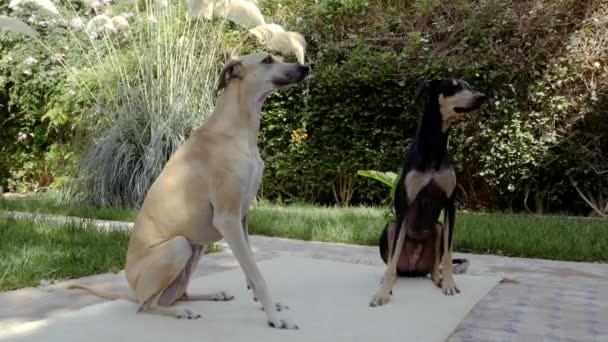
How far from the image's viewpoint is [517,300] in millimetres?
3018

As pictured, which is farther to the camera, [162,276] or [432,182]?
[432,182]

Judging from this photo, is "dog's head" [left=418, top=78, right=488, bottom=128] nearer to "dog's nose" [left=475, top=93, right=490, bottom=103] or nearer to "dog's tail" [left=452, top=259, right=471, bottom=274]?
"dog's nose" [left=475, top=93, right=490, bottom=103]

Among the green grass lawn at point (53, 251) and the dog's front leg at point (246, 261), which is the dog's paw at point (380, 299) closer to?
the dog's front leg at point (246, 261)

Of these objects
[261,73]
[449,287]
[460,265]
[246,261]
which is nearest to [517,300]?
[449,287]

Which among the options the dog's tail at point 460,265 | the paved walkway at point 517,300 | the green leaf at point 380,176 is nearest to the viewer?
the paved walkway at point 517,300

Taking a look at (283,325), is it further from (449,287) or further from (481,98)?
(481,98)

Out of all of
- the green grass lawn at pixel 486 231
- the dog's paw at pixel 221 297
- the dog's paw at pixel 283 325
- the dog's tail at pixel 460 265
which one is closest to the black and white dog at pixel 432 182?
the dog's tail at pixel 460 265

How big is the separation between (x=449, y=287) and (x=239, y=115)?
4.99ft

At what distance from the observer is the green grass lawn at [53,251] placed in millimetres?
3373

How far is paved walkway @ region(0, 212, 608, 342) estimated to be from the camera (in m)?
2.45

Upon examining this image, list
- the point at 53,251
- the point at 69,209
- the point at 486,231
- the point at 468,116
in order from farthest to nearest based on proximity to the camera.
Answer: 1. the point at 468,116
2. the point at 69,209
3. the point at 486,231
4. the point at 53,251

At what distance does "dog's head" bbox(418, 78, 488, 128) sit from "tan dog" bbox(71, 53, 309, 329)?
35.3 inches

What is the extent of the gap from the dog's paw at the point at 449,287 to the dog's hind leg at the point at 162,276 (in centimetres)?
Answer: 138

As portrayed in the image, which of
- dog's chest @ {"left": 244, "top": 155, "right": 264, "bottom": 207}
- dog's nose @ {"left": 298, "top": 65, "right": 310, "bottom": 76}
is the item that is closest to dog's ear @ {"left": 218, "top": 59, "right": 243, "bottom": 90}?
dog's nose @ {"left": 298, "top": 65, "right": 310, "bottom": 76}
